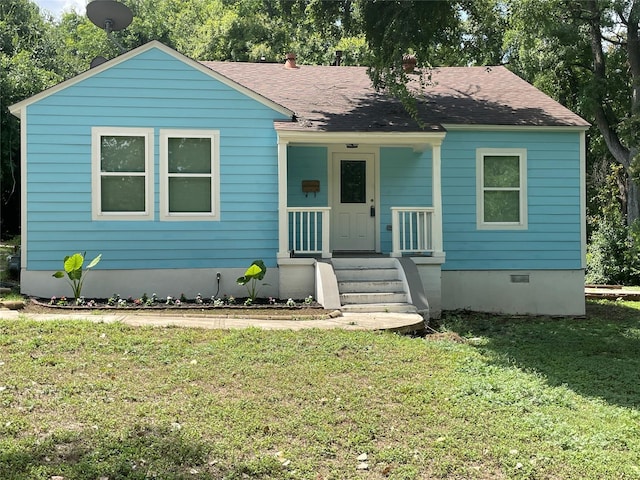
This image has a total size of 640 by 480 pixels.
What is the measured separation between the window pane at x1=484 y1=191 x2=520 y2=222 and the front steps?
8.66 ft

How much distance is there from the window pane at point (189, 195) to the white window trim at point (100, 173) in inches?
13.6

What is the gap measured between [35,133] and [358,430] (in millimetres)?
7665

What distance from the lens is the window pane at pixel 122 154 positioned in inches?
400

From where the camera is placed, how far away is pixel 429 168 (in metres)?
11.9

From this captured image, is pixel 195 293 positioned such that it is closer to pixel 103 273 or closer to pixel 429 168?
pixel 103 273

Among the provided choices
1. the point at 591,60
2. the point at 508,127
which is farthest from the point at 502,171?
the point at 591,60

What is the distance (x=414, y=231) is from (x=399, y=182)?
0.96 m

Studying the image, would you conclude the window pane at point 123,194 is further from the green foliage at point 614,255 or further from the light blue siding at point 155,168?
the green foliage at point 614,255

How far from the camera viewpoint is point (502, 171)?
1173cm

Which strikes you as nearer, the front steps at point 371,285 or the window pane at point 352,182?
the front steps at point 371,285

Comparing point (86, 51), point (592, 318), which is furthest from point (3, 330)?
point (86, 51)

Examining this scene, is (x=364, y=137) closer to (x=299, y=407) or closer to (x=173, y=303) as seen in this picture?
(x=173, y=303)

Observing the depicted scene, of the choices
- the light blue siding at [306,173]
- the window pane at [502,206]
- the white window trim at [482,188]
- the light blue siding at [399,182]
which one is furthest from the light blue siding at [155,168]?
the window pane at [502,206]

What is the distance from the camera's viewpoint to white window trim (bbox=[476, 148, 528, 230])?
11602mm
